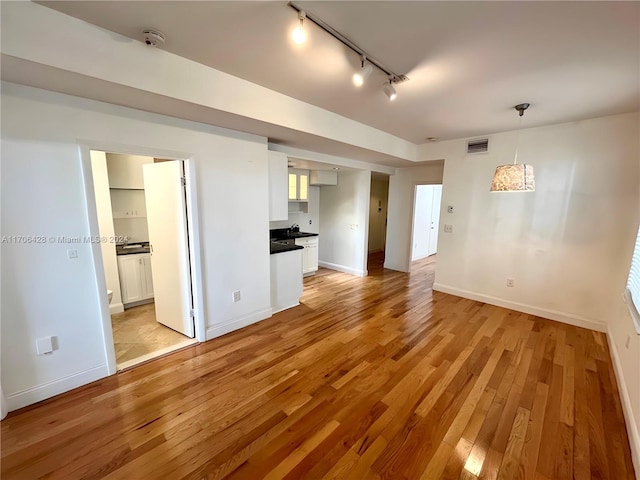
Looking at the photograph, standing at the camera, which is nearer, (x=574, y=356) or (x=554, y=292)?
(x=574, y=356)

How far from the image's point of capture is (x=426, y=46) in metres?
1.81

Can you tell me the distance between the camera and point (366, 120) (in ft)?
11.3

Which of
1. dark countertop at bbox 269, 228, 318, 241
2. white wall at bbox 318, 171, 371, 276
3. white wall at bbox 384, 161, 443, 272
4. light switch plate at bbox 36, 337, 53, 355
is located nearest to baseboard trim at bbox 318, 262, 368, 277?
white wall at bbox 318, 171, 371, 276

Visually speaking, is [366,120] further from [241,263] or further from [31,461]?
[31,461]

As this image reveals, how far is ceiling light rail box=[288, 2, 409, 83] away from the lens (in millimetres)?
1535

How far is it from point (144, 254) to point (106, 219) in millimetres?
698

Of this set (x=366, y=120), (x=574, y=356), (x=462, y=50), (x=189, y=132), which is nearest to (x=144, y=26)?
(x=189, y=132)

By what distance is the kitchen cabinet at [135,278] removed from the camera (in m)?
3.69

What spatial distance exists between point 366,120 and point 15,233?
11.6 ft

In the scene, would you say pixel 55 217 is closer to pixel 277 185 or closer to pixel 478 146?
pixel 277 185

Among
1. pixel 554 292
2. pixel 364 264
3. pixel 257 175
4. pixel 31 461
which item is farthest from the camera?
pixel 364 264

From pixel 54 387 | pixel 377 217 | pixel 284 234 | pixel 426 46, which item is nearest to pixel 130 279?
pixel 54 387

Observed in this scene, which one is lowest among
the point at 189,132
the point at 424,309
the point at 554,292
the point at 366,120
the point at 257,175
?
the point at 424,309

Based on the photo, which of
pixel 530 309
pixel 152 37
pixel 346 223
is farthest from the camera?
pixel 346 223
